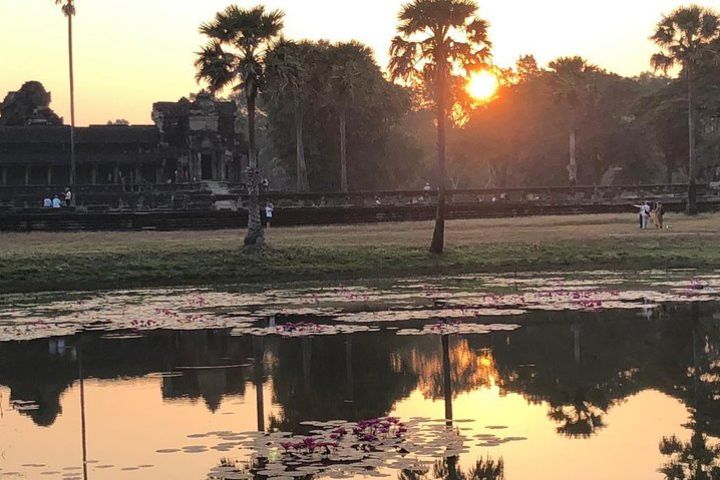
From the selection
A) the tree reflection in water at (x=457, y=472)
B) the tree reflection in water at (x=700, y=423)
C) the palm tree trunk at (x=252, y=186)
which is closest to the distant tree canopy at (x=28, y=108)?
the palm tree trunk at (x=252, y=186)

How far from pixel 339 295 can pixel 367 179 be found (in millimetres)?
53690

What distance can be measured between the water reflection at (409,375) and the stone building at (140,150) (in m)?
52.3

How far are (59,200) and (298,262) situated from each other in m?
33.4

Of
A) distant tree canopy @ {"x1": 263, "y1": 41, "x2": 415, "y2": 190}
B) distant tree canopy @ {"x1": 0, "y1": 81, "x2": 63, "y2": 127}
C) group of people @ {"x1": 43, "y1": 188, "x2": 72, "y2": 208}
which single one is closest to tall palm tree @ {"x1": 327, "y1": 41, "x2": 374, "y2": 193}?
distant tree canopy @ {"x1": 263, "y1": 41, "x2": 415, "y2": 190}

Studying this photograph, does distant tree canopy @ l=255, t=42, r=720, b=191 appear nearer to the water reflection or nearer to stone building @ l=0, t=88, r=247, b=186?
stone building @ l=0, t=88, r=247, b=186

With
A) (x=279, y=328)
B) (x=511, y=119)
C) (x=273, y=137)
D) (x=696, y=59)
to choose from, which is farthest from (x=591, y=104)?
(x=279, y=328)

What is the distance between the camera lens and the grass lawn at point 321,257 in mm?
32250

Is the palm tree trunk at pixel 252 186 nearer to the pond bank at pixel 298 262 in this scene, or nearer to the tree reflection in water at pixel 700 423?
the pond bank at pixel 298 262

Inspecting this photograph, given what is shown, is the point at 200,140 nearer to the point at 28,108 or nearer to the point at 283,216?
the point at 28,108

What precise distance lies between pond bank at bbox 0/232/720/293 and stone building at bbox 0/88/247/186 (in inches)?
1399

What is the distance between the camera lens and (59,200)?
63469 millimetres

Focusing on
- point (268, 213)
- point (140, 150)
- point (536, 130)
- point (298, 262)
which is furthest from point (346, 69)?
point (536, 130)

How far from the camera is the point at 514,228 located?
45.0 meters

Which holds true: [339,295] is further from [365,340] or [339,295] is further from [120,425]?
[120,425]
